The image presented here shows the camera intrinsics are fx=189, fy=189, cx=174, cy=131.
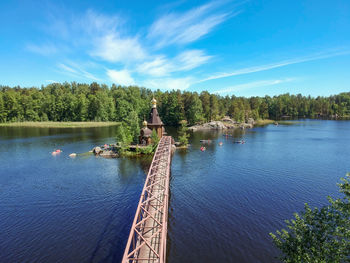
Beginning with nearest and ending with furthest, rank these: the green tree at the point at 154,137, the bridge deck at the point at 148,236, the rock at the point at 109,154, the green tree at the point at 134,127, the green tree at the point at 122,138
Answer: the bridge deck at the point at 148,236 < the rock at the point at 109,154 < the green tree at the point at 122,138 < the green tree at the point at 154,137 < the green tree at the point at 134,127

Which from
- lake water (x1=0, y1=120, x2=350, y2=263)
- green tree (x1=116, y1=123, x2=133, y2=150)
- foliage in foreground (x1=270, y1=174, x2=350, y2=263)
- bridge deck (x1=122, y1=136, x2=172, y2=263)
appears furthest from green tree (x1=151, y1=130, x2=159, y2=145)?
foliage in foreground (x1=270, y1=174, x2=350, y2=263)

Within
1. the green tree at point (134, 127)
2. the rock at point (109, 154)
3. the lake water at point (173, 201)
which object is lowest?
the lake water at point (173, 201)

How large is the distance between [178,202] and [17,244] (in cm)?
1643

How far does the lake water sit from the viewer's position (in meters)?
16.8

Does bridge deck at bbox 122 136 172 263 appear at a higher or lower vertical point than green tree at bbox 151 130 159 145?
lower

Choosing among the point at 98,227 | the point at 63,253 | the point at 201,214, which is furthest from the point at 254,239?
the point at 63,253

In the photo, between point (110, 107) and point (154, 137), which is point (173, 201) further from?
point (110, 107)

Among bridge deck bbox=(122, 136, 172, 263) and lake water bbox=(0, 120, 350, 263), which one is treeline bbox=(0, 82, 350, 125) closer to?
lake water bbox=(0, 120, 350, 263)

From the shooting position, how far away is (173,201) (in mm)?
24531

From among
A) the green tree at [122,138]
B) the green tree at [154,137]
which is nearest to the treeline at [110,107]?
the green tree at [154,137]

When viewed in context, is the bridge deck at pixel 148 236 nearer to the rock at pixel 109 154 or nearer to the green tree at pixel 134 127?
the rock at pixel 109 154

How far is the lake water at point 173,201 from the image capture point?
16.8m

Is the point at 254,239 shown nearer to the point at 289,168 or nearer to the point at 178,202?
the point at 178,202

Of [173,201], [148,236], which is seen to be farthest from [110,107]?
[148,236]
